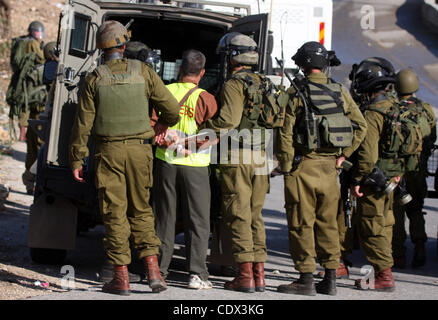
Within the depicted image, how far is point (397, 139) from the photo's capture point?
7.94 meters

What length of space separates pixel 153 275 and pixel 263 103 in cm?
171

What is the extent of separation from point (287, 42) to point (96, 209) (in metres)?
7.98

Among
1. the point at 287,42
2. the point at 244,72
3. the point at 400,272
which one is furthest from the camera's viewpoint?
the point at 287,42

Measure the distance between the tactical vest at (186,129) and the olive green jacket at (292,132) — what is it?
25.6 inches


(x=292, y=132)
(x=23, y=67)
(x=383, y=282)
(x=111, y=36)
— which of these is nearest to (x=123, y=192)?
(x=111, y=36)

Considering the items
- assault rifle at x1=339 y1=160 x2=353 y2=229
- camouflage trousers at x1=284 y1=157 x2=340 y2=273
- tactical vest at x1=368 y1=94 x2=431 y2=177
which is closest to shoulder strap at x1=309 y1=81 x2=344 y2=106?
camouflage trousers at x1=284 y1=157 x2=340 y2=273

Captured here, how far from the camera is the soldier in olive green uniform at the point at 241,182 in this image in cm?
719

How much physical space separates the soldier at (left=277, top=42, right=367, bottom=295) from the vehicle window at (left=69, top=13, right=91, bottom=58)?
2.08 m

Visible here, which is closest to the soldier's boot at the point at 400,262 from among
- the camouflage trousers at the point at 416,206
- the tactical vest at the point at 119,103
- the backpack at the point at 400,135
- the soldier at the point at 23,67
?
the camouflage trousers at the point at 416,206

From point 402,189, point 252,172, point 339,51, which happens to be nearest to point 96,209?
point 252,172

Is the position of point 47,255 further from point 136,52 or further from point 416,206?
point 416,206

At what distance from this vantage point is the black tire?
819cm
